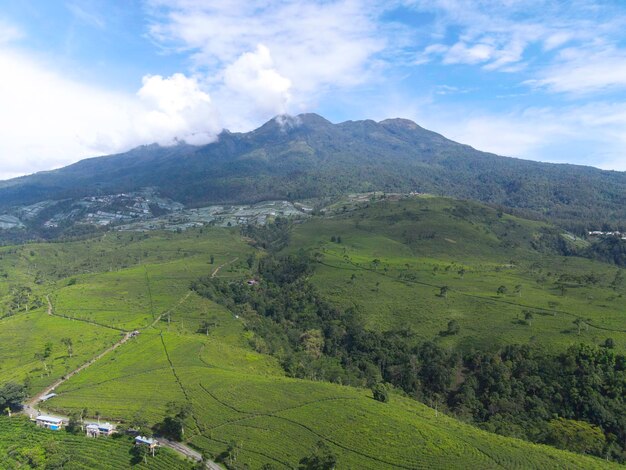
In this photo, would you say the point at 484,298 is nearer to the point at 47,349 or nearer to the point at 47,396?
the point at 47,396

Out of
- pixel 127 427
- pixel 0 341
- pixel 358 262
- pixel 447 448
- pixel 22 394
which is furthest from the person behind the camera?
pixel 358 262

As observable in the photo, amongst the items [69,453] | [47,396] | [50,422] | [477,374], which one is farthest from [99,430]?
[477,374]

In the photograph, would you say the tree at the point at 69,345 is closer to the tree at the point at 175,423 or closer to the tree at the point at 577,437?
the tree at the point at 175,423

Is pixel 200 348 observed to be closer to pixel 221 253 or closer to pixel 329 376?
pixel 329 376

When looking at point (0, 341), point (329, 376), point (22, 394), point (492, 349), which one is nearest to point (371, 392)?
point (329, 376)

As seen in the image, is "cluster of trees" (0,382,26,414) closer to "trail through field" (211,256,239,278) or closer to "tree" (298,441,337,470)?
"tree" (298,441,337,470)

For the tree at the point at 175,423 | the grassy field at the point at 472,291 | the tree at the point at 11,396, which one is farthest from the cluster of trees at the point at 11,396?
the grassy field at the point at 472,291
